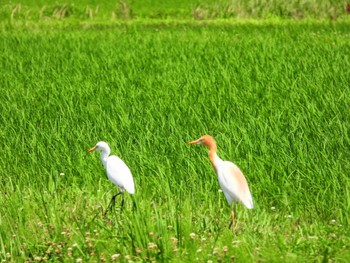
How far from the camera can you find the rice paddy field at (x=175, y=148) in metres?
3.27

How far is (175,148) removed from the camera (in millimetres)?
4645

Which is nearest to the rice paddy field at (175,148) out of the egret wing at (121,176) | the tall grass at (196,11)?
the egret wing at (121,176)

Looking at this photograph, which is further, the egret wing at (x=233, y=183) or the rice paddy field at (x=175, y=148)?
the rice paddy field at (x=175, y=148)

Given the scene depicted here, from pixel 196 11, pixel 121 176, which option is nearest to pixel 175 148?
pixel 121 176

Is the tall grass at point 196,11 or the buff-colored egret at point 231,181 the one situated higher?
the tall grass at point 196,11

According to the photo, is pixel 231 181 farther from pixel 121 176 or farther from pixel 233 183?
pixel 121 176

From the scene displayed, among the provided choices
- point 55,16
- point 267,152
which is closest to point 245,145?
point 267,152

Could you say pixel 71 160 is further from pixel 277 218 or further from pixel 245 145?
pixel 277 218

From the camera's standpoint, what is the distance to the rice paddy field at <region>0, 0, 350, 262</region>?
129 inches

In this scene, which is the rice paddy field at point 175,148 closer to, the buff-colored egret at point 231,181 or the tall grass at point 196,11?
the buff-colored egret at point 231,181

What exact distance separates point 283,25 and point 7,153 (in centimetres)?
841

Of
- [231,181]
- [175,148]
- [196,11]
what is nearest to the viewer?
[231,181]

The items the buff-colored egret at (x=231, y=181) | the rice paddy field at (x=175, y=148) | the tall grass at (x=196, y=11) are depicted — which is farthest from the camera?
the tall grass at (x=196, y=11)

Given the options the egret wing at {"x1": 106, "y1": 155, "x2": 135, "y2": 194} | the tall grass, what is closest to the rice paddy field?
the egret wing at {"x1": 106, "y1": 155, "x2": 135, "y2": 194}
